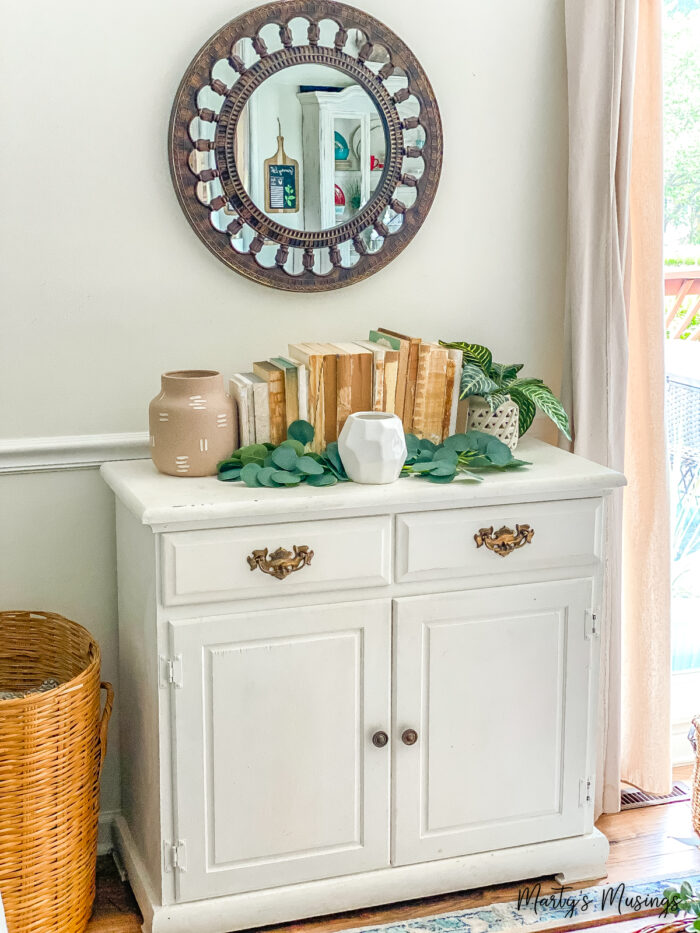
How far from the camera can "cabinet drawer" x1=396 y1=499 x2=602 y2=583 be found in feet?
6.54

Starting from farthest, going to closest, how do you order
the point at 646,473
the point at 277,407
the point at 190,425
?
the point at 646,473
the point at 277,407
the point at 190,425

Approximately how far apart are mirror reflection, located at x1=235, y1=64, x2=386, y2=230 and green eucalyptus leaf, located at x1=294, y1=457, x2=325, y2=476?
0.57 metres

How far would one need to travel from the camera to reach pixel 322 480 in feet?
6.42

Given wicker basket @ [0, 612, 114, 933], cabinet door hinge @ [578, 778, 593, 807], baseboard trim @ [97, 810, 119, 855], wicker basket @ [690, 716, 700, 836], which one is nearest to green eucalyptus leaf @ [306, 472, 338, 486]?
wicker basket @ [0, 612, 114, 933]

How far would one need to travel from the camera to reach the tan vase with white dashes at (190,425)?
1988mm

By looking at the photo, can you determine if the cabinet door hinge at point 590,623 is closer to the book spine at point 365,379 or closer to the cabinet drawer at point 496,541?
the cabinet drawer at point 496,541

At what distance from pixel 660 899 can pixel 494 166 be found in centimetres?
162

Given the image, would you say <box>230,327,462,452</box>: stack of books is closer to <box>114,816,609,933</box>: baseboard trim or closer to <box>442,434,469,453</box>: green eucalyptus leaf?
<box>442,434,469,453</box>: green eucalyptus leaf

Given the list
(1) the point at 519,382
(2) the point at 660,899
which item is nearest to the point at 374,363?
(1) the point at 519,382

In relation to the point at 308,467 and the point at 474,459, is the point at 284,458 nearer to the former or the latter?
the point at 308,467

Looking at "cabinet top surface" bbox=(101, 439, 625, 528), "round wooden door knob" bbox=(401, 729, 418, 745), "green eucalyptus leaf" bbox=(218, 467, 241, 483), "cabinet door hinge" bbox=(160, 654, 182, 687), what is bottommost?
"round wooden door knob" bbox=(401, 729, 418, 745)

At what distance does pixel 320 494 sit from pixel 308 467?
0.07 metres

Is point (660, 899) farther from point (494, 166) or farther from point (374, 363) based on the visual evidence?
point (494, 166)

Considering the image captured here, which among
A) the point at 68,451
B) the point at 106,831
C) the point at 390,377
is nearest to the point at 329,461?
the point at 390,377
